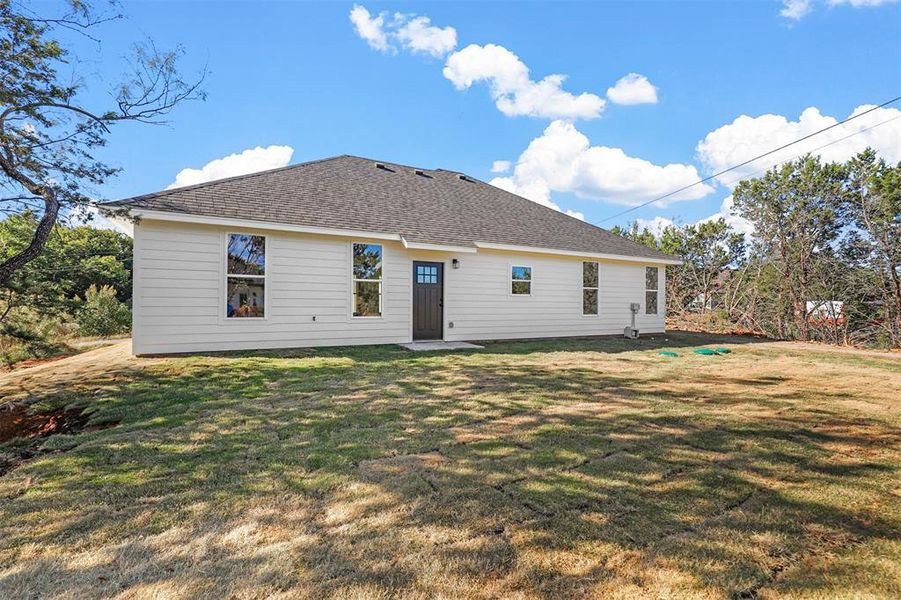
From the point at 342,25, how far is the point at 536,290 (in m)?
8.44

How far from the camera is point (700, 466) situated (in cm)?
293

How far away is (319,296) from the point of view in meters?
9.17

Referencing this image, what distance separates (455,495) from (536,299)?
9.76 meters

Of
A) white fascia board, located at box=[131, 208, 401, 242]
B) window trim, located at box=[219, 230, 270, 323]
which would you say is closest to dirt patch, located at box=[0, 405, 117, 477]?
window trim, located at box=[219, 230, 270, 323]

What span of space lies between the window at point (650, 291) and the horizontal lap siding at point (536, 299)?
245 millimetres

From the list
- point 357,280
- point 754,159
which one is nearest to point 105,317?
point 357,280

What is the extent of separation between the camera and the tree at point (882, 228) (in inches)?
563

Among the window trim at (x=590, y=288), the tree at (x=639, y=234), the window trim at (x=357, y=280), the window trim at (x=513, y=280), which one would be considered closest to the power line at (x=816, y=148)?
the tree at (x=639, y=234)

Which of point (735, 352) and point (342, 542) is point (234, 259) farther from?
point (735, 352)

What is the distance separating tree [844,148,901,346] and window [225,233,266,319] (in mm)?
19952

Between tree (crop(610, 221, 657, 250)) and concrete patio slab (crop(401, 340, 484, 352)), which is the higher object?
tree (crop(610, 221, 657, 250))

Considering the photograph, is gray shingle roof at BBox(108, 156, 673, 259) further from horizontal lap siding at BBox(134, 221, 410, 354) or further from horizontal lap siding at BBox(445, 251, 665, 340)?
horizontal lap siding at BBox(445, 251, 665, 340)

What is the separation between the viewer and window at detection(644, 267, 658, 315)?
14.1 meters

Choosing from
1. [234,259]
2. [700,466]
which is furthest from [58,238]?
[700,466]
